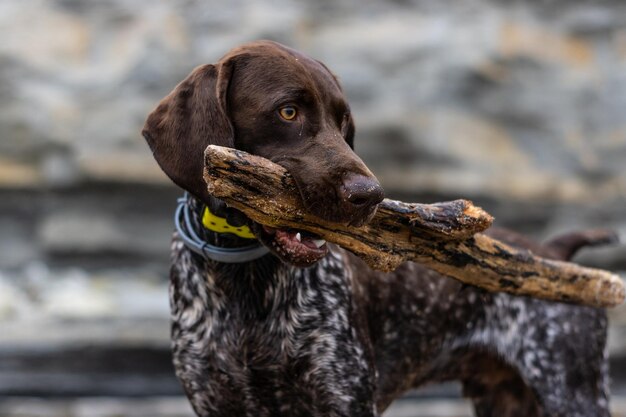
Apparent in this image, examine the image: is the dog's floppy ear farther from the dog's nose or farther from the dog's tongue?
the dog's nose

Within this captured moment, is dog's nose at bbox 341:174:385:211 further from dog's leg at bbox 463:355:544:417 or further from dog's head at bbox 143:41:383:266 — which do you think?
dog's leg at bbox 463:355:544:417

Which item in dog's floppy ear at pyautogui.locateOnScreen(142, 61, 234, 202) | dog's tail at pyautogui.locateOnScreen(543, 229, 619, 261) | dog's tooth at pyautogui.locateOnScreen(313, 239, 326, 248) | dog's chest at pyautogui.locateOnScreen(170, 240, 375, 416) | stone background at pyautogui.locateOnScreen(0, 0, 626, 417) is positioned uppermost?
stone background at pyautogui.locateOnScreen(0, 0, 626, 417)

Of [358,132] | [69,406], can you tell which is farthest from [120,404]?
[358,132]

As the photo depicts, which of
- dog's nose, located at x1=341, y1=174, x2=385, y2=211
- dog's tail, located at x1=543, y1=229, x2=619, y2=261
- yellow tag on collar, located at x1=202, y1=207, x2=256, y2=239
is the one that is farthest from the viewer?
dog's tail, located at x1=543, y1=229, x2=619, y2=261

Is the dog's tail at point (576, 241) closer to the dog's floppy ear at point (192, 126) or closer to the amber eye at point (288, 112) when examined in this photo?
the amber eye at point (288, 112)

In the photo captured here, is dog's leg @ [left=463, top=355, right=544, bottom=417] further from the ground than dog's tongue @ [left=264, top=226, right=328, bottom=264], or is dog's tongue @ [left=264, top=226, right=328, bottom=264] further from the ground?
dog's leg @ [left=463, top=355, right=544, bottom=417]

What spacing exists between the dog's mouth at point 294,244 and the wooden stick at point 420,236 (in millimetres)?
42

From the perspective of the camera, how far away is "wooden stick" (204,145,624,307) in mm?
2707

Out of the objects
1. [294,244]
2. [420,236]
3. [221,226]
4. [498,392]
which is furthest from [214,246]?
[498,392]

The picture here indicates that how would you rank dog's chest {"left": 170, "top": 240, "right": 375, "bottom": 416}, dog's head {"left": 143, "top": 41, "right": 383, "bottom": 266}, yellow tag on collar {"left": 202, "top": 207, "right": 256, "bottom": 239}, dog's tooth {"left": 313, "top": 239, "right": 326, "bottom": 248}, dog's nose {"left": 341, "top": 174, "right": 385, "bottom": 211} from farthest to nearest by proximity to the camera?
dog's chest {"left": 170, "top": 240, "right": 375, "bottom": 416} < yellow tag on collar {"left": 202, "top": 207, "right": 256, "bottom": 239} < dog's tooth {"left": 313, "top": 239, "right": 326, "bottom": 248} < dog's head {"left": 143, "top": 41, "right": 383, "bottom": 266} < dog's nose {"left": 341, "top": 174, "right": 385, "bottom": 211}

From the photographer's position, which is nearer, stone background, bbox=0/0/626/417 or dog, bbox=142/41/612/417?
dog, bbox=142/41/612/417

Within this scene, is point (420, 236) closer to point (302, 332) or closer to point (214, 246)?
point (302, 332)

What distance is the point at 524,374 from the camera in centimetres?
402

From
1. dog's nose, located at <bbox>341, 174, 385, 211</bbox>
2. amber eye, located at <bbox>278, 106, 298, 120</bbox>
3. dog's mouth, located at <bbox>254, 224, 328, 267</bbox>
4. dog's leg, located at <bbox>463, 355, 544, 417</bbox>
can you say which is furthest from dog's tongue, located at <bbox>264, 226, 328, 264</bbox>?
dog's leg, located at <bbox>463, 355, 544, 417</bbox>
